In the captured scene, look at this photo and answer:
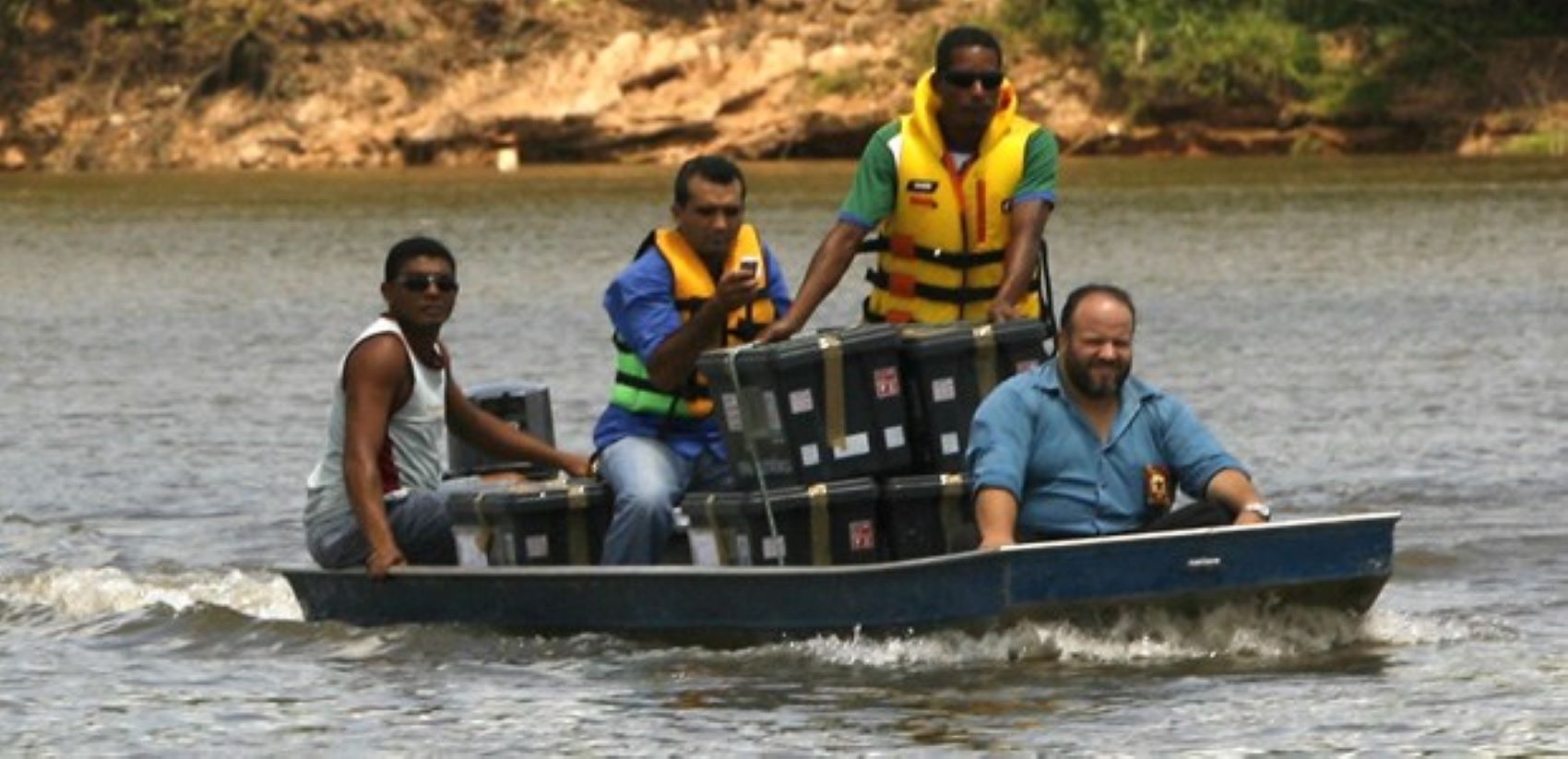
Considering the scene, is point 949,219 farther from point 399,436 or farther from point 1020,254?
point 399,436

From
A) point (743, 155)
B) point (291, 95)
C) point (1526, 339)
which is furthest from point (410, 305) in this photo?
point (291, 95)

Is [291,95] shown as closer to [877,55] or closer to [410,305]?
[877,55]

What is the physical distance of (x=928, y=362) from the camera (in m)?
12.5

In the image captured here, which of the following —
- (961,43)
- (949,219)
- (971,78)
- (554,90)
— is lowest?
(949,219)

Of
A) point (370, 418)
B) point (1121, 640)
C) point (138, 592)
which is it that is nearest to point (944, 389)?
point (1121, 640)

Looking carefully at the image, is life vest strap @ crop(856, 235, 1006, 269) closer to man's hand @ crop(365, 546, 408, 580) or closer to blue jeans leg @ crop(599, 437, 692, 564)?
blue jeans leg @ crop(599, 437, 692, 564)

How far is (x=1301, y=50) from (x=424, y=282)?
43259 millimetres

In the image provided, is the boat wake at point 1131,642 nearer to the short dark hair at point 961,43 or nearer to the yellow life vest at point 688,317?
the yellow life vest at point 688,317

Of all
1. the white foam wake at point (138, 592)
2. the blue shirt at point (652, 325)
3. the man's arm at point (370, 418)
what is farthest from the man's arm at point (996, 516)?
the white foam wake at point (138, 592)

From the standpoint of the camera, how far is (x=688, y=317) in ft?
41.4

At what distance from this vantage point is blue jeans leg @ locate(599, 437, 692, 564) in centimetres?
1258

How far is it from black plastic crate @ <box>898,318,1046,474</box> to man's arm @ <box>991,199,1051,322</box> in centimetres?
36

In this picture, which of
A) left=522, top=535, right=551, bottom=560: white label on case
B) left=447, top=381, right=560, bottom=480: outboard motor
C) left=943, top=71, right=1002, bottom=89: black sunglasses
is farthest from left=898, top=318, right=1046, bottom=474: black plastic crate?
left=447, top=381, right=560, bottom=480: outboard motor

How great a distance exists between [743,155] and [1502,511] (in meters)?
39.8
